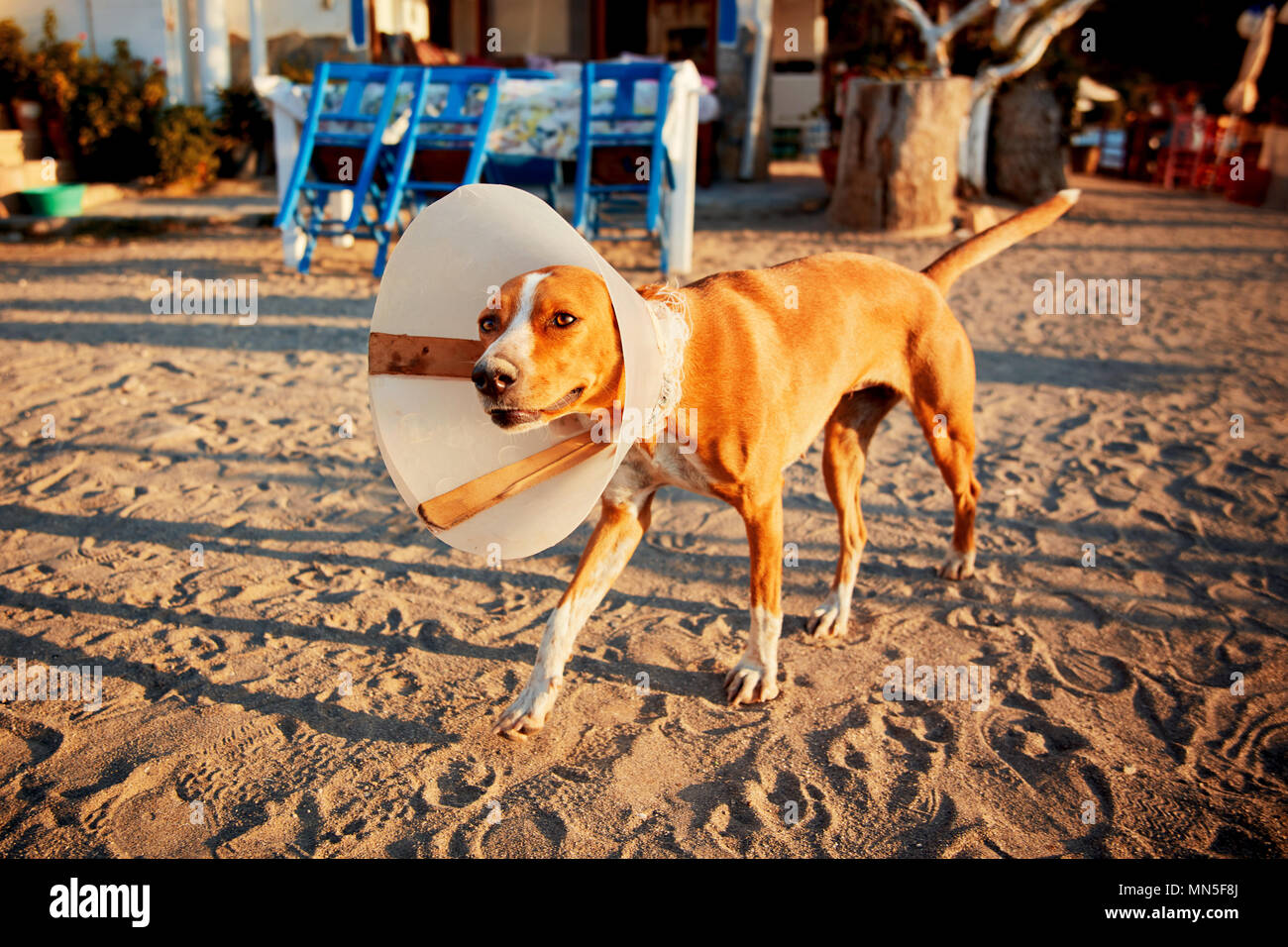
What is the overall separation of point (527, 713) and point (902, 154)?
9437 mm

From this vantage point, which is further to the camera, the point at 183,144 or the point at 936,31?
the point at 183,144

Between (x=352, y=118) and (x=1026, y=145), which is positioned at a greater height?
(x=1026, y=145)

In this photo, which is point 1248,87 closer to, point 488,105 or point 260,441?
point 488,105

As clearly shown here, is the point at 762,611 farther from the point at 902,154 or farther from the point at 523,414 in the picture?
the point at 902,154

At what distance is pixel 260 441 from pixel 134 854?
2944 mm

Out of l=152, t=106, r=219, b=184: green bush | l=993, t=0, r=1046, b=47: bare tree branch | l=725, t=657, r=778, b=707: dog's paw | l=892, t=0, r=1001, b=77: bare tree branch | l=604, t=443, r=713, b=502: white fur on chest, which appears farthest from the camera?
l=152, t=106, r=219, b=184: green bush

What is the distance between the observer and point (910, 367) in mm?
3217

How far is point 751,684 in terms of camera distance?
115 inches

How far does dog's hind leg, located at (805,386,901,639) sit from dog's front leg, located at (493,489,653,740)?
0.90 metres

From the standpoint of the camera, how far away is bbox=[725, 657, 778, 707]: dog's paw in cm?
292

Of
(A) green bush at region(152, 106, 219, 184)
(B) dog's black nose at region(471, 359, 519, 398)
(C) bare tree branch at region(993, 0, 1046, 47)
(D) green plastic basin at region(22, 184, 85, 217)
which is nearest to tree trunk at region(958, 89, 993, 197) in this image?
(C) bare tree branch at region(993, 0, 1046, 47)

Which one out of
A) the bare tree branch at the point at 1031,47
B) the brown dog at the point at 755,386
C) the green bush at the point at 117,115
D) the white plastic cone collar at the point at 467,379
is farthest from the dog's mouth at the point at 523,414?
the green bush at the point at 117,115

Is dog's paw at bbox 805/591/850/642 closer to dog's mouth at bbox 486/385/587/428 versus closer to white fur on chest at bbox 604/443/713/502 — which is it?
white fur on chest at bbox 604/443/713/502

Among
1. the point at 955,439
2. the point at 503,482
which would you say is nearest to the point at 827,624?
the point at 955,439
